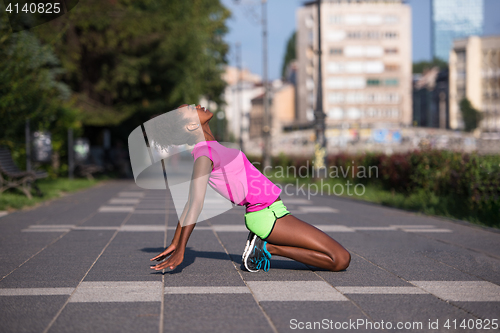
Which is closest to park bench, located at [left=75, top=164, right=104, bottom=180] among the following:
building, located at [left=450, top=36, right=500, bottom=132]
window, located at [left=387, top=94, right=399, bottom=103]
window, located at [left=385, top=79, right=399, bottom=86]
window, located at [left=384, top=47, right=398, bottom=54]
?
window, located at [left=385, top=79, right=399, bottom=86]

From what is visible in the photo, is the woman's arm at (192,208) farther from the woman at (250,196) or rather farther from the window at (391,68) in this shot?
the window at (391,68)

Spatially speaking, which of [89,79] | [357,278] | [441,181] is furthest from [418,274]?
[89,79]

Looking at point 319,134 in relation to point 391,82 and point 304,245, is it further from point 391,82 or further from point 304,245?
point 391,82

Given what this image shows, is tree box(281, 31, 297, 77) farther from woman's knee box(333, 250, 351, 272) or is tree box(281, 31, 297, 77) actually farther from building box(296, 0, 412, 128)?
woman's knee box(333, 250, 351, 272)

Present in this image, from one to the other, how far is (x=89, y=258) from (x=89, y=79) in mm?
24382

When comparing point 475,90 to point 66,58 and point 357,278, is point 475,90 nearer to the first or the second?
point 66,58

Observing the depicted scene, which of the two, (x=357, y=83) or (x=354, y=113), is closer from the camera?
(x=357, y=83)

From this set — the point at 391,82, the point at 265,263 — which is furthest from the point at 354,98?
the point at 265,263

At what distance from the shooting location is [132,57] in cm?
2816

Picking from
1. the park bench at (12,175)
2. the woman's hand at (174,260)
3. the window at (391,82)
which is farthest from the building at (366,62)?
the woman's hand at (174,260)

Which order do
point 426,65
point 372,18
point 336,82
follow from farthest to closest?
point 426,65
point 336,82
point 372,18

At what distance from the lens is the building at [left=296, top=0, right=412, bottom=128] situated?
11588 centimetres

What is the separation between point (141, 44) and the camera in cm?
2795

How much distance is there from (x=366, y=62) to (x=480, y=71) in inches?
948
